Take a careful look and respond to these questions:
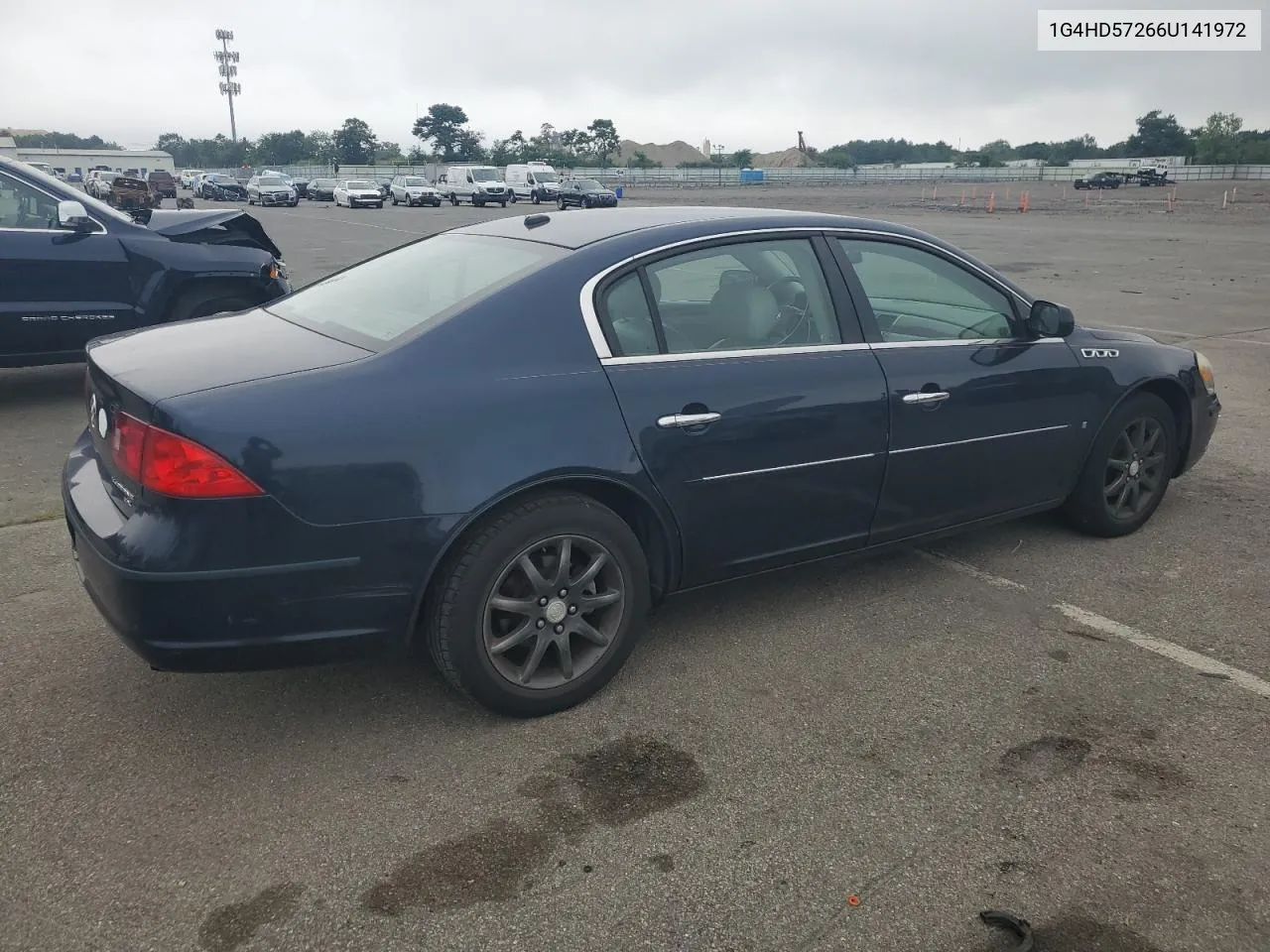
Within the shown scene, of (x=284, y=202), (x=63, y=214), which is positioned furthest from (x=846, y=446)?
(x=284, y=202)

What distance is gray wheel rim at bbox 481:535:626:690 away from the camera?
3184 millimetres

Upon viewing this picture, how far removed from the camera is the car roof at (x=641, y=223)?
373 cm

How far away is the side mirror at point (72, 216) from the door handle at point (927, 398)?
19.2ft

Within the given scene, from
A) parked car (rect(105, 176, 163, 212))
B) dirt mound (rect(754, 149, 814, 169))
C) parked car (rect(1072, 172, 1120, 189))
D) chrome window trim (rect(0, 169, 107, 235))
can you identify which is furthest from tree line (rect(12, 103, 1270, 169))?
chrome window trim (rect(0, 169, 107, 235))

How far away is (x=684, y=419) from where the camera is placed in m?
3.41

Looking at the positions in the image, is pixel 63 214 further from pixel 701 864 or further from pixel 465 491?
pixel 701 864

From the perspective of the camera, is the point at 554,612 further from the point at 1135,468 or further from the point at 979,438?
the point at 1135,468

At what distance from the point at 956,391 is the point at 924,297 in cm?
50

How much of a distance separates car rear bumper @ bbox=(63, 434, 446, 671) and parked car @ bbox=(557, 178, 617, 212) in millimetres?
38415

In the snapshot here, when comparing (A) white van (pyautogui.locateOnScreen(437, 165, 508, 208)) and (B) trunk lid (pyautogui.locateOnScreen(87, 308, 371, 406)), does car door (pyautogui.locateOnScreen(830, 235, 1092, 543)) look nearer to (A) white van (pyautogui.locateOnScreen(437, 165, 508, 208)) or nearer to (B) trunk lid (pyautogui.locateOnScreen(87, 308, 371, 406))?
(B) trunk lid (pyautogui.locateOnScreen(87, 308, 371, 406))

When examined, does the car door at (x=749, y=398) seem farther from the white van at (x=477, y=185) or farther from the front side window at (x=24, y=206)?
the white van at (x=477, y=185)

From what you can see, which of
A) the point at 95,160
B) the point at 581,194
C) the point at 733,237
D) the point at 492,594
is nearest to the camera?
the point at 492,594

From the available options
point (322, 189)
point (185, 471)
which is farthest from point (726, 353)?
point (322, 189)

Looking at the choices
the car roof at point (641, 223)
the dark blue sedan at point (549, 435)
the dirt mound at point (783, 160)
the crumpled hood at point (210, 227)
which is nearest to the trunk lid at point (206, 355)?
the dark blue sedan at point (549, 435)
